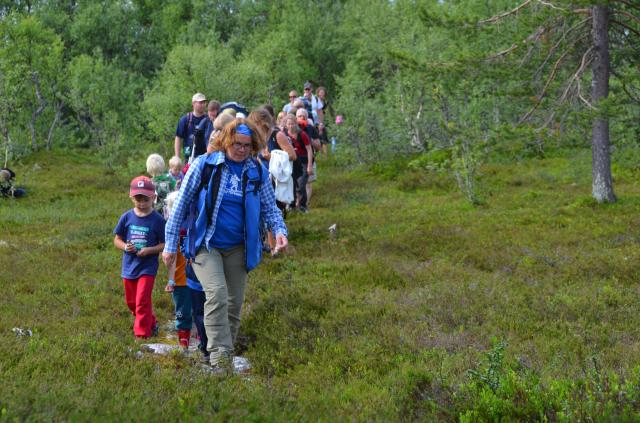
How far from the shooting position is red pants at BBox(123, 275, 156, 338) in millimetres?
7414

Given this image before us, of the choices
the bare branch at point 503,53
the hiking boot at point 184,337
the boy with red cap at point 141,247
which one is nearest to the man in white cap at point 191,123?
the boy with red cap at point 141,247

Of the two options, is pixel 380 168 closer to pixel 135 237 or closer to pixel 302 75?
pixel 135 237

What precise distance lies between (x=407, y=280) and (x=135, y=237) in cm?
398

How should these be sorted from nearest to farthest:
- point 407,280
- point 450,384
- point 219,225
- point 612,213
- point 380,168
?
point 450,384 → point 219,225 → point 407,280 → point 612,213 → point 380,168

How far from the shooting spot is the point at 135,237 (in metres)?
7.39

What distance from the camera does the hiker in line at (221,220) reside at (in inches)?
239

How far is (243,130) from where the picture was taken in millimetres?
6016

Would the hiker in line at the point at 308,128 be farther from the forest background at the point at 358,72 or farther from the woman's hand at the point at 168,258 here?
the woman's hand at the point at 168,258

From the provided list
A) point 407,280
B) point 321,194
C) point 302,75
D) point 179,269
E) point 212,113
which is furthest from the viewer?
point 302,75

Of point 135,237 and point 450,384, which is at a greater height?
point 135,237

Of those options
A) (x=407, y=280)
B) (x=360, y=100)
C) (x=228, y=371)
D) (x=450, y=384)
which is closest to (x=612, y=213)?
(x=407, y=280)

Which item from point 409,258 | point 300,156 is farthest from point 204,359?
point 300,156

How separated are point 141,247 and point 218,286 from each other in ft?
5.40

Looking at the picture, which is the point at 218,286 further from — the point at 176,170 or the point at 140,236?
the point at 176,170
